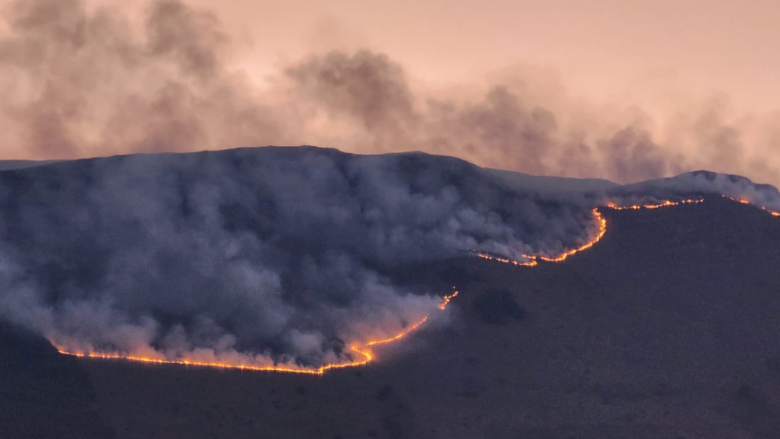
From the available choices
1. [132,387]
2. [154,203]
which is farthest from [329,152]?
[132,387]

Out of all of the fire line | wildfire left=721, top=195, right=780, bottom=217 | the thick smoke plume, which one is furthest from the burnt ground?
wildfire left=721, top=195, right=780, bottom=217

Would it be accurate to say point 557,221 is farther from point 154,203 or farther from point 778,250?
point 154,203

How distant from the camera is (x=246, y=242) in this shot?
66.4 meters

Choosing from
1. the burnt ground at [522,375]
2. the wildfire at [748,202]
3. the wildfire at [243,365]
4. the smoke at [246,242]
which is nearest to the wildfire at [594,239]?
the wildfire at [748,202]

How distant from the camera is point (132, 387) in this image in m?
49.5


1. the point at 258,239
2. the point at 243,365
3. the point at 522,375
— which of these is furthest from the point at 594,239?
the point at 243,365

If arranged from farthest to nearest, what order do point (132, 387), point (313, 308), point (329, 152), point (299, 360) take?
point (329, 152), point (313, 308), point (299, 360), point (132, 387)

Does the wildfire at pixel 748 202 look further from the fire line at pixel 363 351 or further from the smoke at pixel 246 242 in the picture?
the smoke at pixel 246 242

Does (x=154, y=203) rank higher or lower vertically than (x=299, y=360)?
higher

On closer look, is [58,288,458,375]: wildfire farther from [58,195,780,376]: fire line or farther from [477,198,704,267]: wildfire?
[477,198,704,267]: wildfire

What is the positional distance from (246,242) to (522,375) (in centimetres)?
2056

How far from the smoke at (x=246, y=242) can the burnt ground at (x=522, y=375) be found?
2693 millimetres

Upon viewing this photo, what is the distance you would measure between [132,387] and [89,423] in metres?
3.40

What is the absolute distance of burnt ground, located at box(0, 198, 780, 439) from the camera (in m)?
48.2
